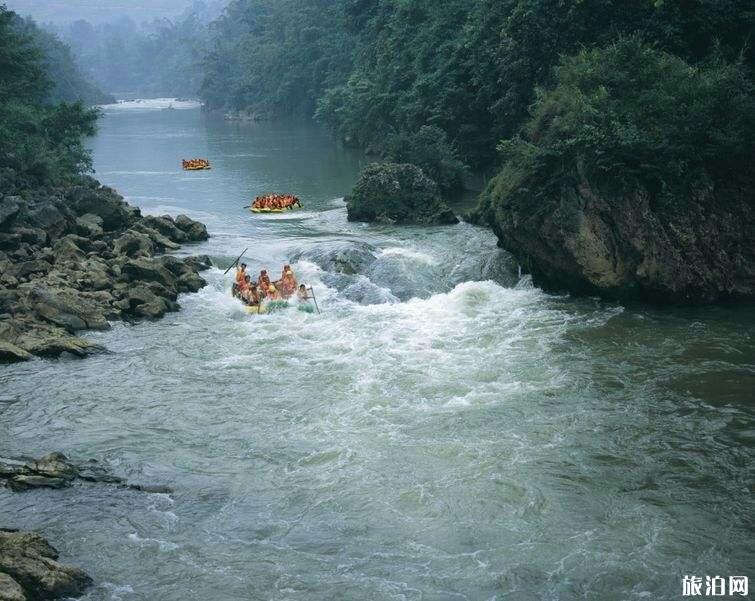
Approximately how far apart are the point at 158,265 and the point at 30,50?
21222 mm

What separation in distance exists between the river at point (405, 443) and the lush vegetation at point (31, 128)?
12220 mm

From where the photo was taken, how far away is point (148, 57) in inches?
6560

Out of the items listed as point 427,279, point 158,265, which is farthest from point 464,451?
point 158,265

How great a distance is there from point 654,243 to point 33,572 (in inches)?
516

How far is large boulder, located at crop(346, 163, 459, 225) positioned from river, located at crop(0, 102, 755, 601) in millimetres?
5963

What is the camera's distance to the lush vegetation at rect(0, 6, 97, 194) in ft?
98.2

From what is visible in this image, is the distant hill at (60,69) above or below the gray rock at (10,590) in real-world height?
above

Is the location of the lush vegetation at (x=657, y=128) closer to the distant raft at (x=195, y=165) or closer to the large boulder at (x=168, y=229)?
the large boulder at (x=168, y=229)

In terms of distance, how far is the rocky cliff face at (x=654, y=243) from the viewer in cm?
1786

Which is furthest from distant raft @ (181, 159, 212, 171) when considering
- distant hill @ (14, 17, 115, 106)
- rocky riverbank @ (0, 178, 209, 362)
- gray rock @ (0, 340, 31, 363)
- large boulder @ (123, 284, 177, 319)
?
distant hill @ (14, 17, 115, 106)

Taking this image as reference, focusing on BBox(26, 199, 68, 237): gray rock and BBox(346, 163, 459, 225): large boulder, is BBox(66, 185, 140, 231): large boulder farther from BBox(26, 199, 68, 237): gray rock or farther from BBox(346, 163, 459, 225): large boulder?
BBox(346, 163, 459, 225): large boulder

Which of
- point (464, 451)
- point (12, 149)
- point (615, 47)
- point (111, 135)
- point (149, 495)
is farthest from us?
point (111, 135)

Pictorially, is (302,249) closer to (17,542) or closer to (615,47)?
(615,47)

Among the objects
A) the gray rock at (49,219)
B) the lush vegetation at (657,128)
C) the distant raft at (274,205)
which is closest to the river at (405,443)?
the lush vegetation at (657,128)
